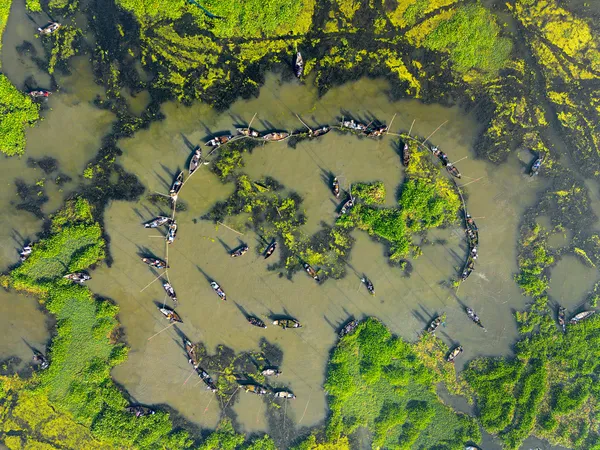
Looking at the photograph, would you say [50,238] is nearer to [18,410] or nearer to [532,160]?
[18,410]

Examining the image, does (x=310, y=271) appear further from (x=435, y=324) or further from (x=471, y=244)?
(x=471, y=244)

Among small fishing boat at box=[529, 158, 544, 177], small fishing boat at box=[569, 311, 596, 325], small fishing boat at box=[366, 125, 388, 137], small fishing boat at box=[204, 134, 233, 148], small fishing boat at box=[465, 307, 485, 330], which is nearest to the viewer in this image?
small fishing boat at box=[204, 134, 233, 148]

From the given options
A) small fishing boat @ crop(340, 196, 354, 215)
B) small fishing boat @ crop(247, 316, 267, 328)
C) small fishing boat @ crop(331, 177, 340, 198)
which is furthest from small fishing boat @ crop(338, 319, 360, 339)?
small fishing boat @ crop(331, 177, 340, 198)

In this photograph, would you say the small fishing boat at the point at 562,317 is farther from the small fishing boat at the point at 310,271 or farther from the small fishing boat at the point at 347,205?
the small fishing boat at the point at 310,271

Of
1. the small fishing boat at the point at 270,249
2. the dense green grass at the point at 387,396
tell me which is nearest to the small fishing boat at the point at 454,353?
the dense green grass at the point at 387,396

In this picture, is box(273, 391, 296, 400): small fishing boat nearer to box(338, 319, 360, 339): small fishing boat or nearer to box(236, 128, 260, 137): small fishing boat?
box(338, 319, 360, 339): small fishing boat
